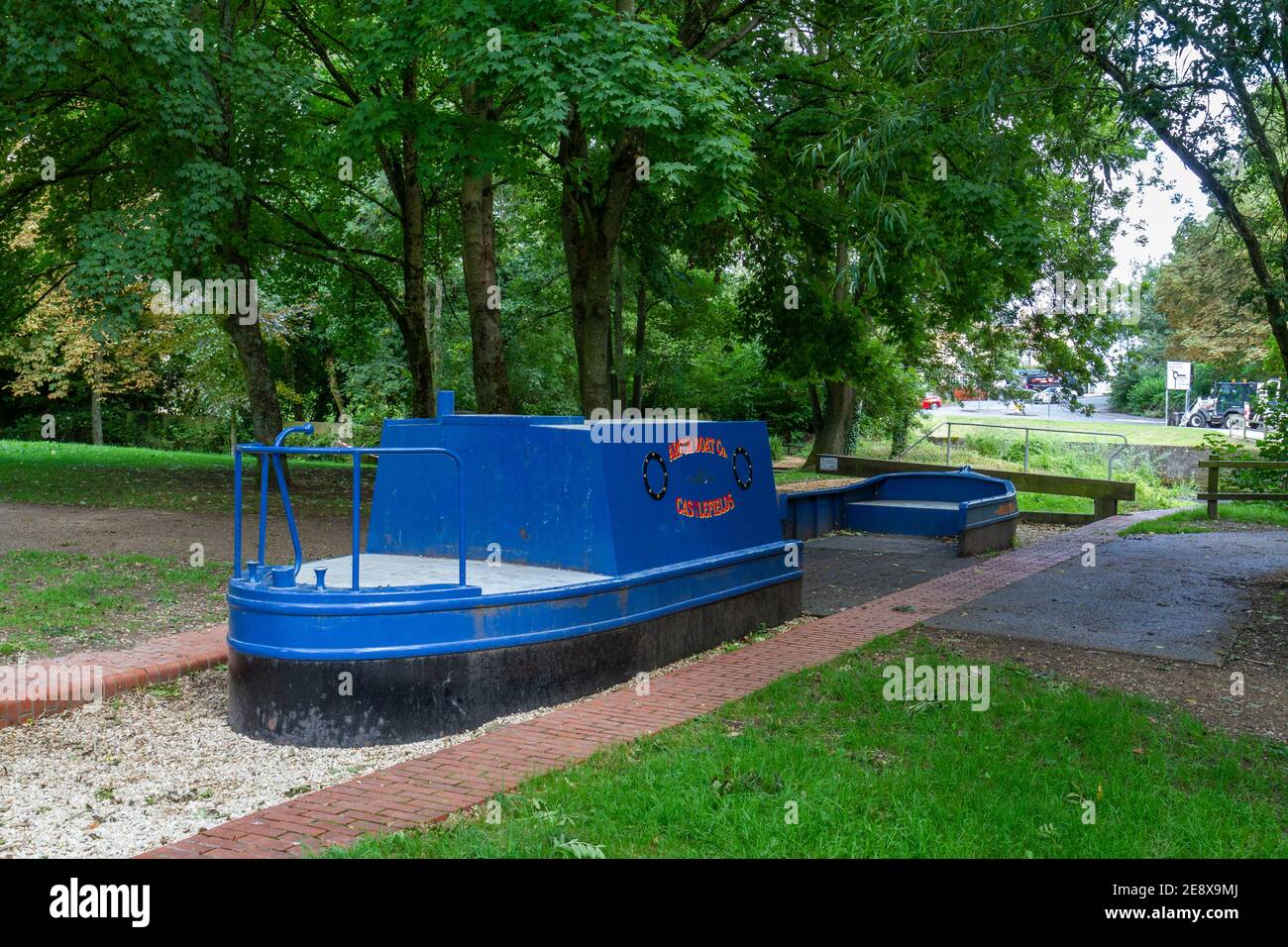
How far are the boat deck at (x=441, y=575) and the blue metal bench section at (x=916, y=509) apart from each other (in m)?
7.55

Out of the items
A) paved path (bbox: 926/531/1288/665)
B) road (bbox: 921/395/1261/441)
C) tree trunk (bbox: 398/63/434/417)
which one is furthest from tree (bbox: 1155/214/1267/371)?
tree trunk (bbox: 398/63/434/417)

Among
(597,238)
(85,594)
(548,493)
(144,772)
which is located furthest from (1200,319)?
(144,772)

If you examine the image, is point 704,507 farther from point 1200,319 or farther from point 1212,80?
point 1200,319

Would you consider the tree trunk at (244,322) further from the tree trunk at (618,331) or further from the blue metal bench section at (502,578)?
the tree trunk at (618,331)

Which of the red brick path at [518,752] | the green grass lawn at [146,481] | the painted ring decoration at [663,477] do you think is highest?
the painted ring decoration at [663,477]

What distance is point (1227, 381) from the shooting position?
1678 inches

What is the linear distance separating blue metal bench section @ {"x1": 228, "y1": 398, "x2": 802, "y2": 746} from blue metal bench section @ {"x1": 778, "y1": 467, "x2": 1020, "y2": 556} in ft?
18.9

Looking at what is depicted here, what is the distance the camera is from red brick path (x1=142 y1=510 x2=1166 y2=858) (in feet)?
15.3

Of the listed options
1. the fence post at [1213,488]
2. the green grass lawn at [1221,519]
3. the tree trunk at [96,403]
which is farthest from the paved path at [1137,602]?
the tree trunk at [96,403]

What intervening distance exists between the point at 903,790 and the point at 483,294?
37.8 feet

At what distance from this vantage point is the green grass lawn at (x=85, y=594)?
26.9 ft

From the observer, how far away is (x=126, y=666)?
7.44 meters

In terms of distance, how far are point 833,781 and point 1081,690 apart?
2.70 meters

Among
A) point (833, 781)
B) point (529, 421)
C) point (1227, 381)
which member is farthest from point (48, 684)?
point (1227, 381)
